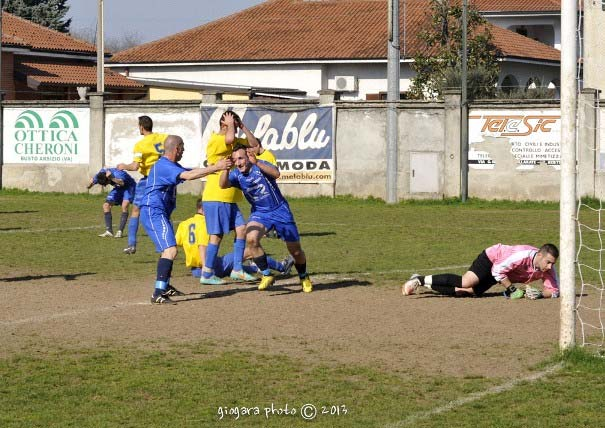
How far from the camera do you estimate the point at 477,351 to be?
10.3m

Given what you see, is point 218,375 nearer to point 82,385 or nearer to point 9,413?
point 82,385

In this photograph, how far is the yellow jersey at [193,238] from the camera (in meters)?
15.1

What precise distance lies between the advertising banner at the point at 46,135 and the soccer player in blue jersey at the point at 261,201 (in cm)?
2299

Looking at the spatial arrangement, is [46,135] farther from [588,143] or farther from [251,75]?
[251,75]

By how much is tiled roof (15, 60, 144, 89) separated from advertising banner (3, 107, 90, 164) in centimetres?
1281

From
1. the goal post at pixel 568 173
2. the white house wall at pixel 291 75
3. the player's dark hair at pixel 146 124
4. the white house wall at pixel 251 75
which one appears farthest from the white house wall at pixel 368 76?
the goal post at pixel 568 173

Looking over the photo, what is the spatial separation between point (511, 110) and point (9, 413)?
25266 mm

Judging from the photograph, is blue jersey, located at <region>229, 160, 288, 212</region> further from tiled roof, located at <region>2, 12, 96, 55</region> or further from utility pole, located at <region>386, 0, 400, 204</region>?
tiled roof, located at <region>2, 12, 96, 55</region>

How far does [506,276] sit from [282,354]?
3908mm

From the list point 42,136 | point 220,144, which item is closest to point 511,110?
point 42,136

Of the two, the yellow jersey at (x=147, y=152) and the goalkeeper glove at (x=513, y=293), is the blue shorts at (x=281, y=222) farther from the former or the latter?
the yellow jersey at (x=147, y=152)

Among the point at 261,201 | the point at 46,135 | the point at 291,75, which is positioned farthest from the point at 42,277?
the point at 291,75

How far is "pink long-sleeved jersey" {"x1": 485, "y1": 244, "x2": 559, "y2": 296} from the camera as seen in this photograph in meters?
13.1

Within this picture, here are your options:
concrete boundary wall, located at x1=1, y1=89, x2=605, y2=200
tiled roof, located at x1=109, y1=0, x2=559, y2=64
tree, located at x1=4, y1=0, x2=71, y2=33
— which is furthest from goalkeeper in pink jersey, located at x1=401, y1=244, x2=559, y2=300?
tree, located at x1=4, y1=0, x2=71, y2=33
